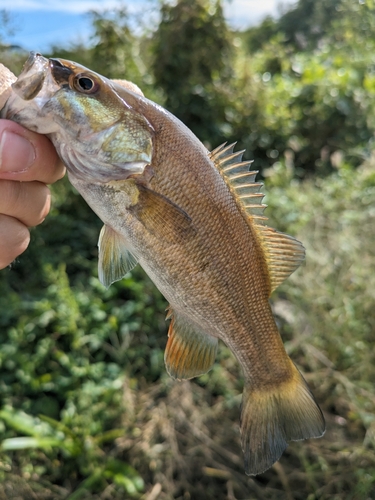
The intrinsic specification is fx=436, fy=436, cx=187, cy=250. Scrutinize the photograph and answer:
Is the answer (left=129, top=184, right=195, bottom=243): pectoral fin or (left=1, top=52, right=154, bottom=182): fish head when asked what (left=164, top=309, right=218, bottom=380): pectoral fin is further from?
(left=1, top=52, right=154, bottom=182): fish head

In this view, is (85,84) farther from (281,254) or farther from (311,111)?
(311,111)

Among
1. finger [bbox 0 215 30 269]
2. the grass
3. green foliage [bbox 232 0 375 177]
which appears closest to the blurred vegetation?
the grass

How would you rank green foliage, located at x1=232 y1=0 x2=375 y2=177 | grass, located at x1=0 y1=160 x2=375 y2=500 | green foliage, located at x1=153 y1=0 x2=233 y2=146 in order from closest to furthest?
grass, located at x1=0 y1=160 x2=375 y2=500 < green foliage, located at x1=153 y1=0 x2=233 y2=146 < green foliage, located at x1=232 y1=0 x2=375 y2=177

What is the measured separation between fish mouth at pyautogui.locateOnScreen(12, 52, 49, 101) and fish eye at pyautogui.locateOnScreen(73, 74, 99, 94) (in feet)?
0.24

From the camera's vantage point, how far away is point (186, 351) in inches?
46.2

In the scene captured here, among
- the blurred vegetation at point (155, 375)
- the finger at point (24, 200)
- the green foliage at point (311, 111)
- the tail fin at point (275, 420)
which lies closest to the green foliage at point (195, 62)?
the green foliage at point (311, 111)

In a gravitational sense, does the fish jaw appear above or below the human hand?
above

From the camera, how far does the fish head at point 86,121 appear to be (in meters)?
1.00

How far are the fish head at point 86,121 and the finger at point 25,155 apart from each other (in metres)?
0.03

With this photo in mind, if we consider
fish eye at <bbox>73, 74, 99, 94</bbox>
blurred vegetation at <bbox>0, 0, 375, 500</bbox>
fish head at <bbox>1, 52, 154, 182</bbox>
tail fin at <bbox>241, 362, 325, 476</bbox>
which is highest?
fish eye at <bbox>73, 74, 99, 94</bbox>

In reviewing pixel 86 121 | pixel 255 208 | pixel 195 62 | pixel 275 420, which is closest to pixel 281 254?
pixel 255 208

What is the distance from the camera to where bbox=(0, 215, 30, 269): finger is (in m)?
1.25

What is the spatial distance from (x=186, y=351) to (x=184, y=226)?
35cm

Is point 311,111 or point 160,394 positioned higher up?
point 311,111
